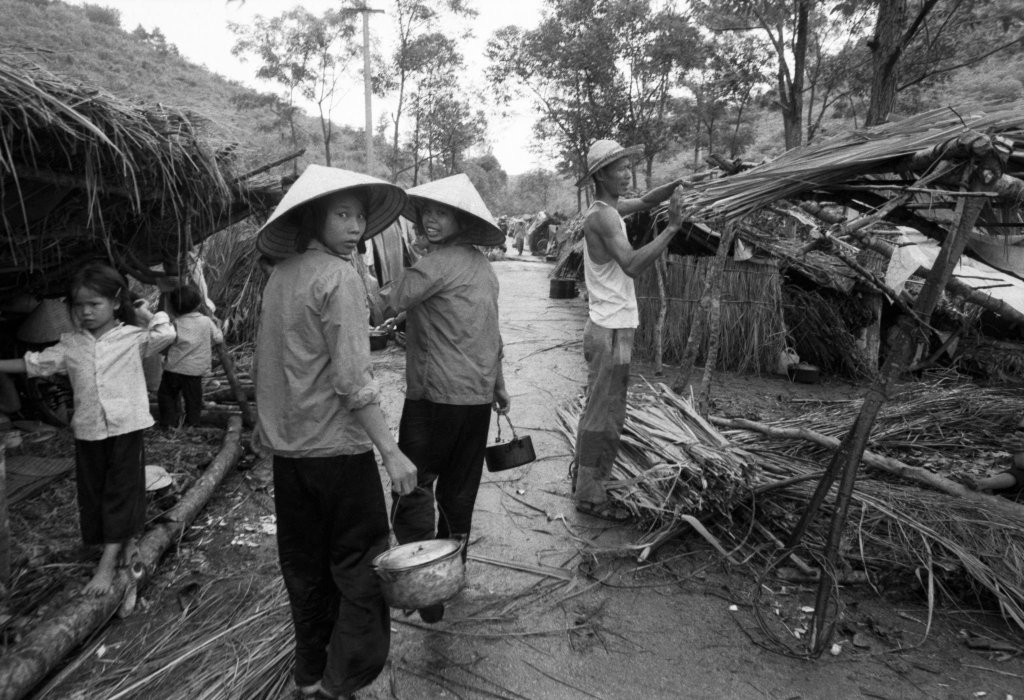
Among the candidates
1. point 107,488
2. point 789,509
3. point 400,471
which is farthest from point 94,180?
point 789,509

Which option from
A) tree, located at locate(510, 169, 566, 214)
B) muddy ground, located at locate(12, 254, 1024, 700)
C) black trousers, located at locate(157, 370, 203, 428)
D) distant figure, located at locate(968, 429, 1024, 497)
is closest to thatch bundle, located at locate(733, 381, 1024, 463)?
distant figure, located at locate(968, 429, 1024, 497)

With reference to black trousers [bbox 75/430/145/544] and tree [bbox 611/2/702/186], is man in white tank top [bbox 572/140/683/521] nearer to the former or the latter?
black trousers [bbox 75/430/145/544]

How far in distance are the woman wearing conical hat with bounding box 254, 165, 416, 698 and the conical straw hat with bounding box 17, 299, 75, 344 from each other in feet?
12.7

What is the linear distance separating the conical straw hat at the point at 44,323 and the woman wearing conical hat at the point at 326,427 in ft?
12.7

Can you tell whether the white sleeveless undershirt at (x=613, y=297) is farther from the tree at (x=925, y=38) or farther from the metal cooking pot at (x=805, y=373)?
the metal cooking pot at (x=805, y=373)

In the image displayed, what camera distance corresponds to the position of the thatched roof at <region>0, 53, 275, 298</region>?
2.72m

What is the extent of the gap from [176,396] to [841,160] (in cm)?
514

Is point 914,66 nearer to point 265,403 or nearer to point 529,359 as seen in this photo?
point 529,359

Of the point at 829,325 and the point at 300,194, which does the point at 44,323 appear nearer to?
the point at 300,194

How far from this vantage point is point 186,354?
16.7ft

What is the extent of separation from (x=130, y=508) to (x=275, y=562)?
0.76 m

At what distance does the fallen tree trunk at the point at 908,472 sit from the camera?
332 centimetres

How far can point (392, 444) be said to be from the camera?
1971 millimetres

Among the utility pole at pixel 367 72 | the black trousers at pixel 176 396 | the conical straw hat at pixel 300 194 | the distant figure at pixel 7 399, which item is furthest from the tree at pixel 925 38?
the utility pole at pixel 367 72
